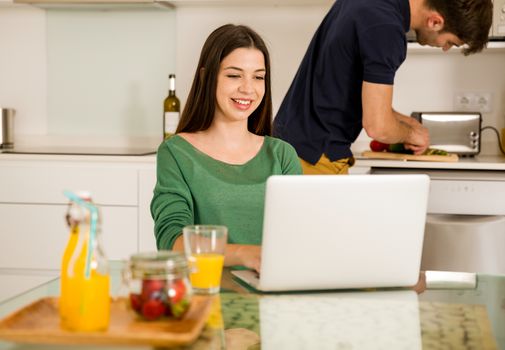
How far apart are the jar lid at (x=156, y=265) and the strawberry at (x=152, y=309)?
47mm

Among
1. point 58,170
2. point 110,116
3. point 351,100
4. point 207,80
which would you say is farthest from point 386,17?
point 110,116

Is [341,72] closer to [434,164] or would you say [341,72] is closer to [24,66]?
[434,164]

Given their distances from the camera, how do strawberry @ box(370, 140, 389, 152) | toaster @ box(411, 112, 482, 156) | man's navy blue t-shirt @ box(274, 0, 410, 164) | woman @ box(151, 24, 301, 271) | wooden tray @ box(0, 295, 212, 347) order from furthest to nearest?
toaster @ box(411, 112, 482, 156) < strawberry @ box(370, 140, 389, 152) < man's navy blue t-shirt @ box(274, 0, 410, 164) < woman @ box(151, 24, 301, 271) < wooden tray @ box(0, 295, 212, 347)

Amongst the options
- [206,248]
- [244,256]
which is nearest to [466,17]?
[244,256]

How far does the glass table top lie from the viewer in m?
1.12

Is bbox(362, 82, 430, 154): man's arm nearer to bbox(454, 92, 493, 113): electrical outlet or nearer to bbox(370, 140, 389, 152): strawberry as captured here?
bbox(370, 140, 389, 152): strawberry

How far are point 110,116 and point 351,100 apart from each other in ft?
5.03

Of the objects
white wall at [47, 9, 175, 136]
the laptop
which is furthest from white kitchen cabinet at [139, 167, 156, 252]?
the laptop

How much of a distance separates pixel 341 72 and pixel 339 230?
3.99 feet

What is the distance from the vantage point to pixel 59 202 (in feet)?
10.4

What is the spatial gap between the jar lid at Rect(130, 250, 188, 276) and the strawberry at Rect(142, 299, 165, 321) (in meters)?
0.05

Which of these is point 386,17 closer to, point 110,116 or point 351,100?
point 351,100

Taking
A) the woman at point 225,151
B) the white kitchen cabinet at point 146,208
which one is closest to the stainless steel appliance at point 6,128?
the white kitchen cabinet at point 146,208

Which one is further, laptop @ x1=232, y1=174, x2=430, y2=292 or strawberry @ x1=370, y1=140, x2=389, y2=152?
strawberry @ x1=370, y1=140, x2=389, y2=152
